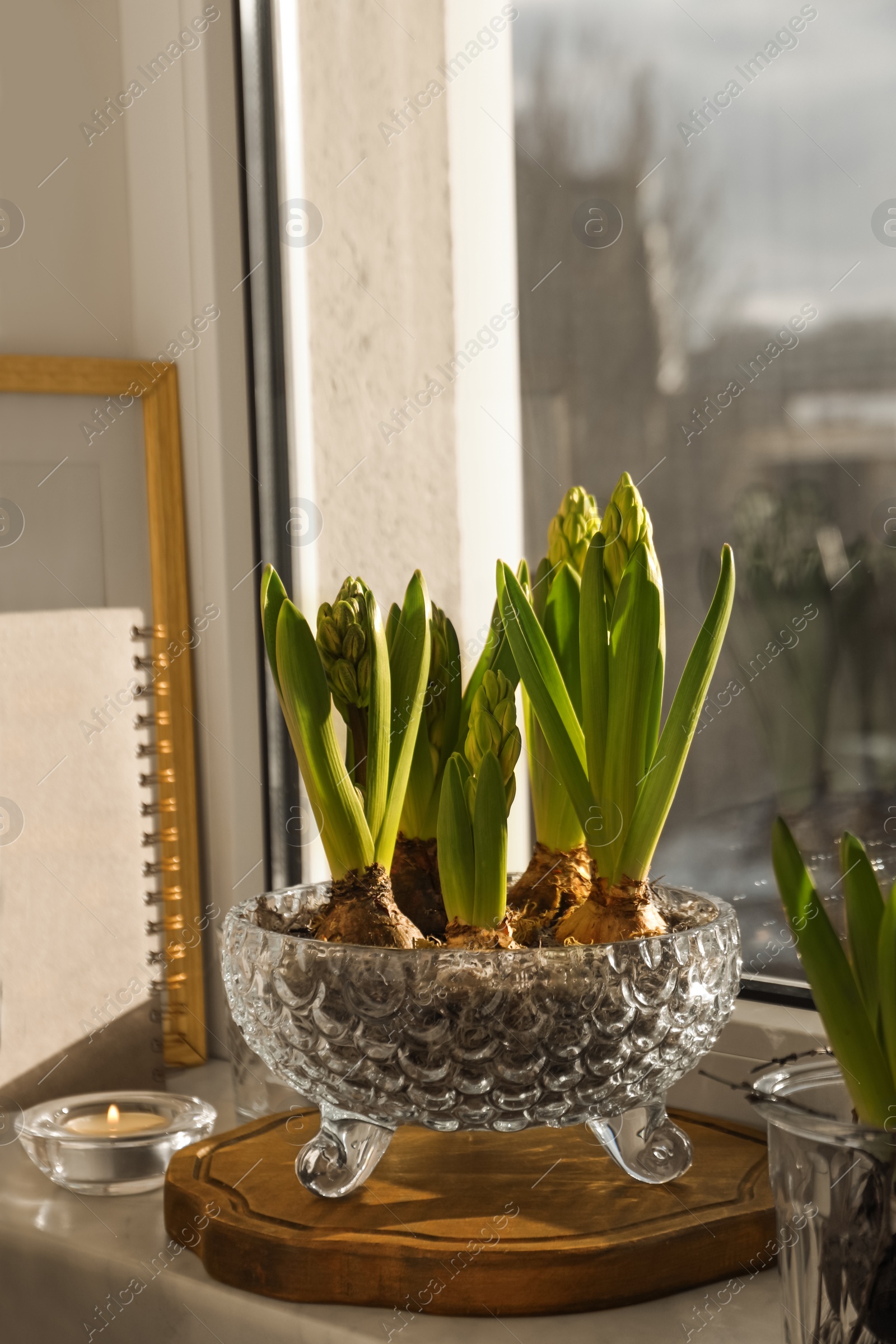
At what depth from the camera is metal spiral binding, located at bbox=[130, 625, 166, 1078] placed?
0.90 meters

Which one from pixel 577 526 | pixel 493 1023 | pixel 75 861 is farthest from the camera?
pixel 75 861

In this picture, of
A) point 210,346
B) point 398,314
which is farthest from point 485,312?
point 210,346

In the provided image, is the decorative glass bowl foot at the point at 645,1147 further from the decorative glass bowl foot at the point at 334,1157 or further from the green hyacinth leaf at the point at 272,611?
the green hyacinth leaf at the point at 272,611

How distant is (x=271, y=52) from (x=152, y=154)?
0.11 metres

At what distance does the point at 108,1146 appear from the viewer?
72cm

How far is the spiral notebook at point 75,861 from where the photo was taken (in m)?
0.83

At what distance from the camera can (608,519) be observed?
0.60 metres

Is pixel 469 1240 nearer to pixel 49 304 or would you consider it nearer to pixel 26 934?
pixel 26 934

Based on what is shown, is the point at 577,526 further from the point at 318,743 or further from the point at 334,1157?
the point at 334,1157

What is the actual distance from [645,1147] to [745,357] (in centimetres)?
43

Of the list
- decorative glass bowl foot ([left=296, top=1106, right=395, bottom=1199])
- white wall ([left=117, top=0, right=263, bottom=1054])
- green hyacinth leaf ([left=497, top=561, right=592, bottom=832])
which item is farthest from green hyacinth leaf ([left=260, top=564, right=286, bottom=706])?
white wall ([left=117, top=0, right=263, bottom=1054])

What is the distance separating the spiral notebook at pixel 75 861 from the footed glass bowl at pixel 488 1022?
0.28 m

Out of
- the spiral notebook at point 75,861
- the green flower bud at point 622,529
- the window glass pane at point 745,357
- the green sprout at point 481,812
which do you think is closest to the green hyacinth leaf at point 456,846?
the green sprout at point 481,812

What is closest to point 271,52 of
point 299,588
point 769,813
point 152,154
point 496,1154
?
point 152,154
